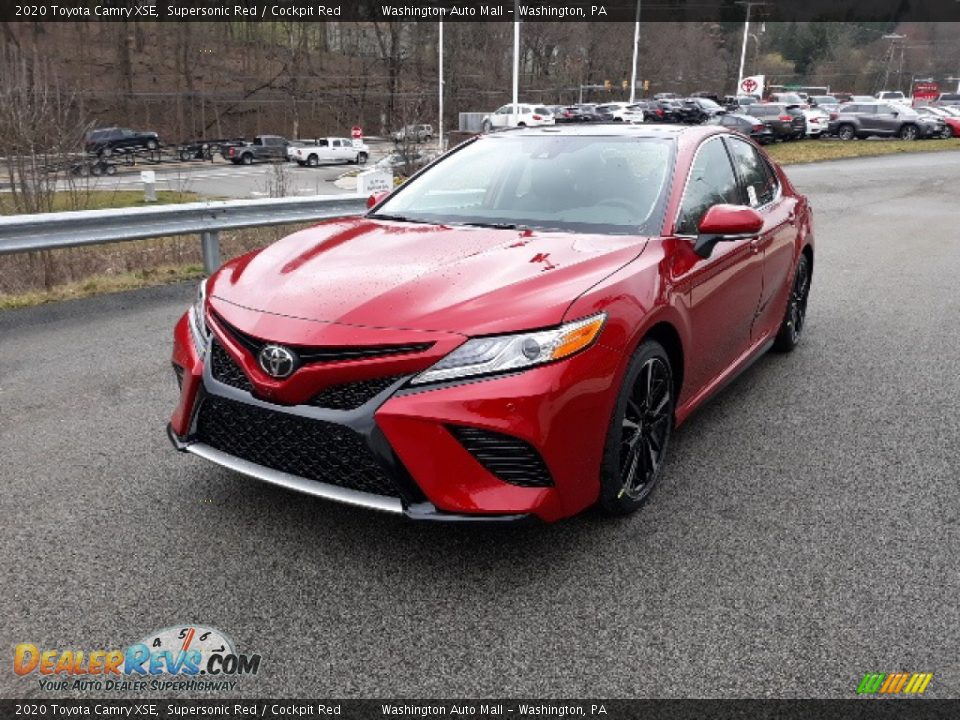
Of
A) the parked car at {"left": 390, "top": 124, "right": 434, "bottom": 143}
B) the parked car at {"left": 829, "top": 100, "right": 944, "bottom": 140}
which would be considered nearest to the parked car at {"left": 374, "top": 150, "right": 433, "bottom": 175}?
the parked car at {"left": 390, "top": 124, "right": 434, "bottom": 143}

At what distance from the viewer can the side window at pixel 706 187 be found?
Answer: 387 cm

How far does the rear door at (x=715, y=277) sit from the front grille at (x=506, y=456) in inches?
48.2

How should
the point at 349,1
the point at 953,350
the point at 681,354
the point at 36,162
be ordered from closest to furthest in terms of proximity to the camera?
1. the point at 681,354
2. the point at 953,350
3. the point at 36,162
4. the point at 349,1

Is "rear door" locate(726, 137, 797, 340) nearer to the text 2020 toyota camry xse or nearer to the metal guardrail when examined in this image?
the text 2020 toyota camry xse

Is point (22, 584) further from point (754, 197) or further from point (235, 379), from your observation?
point (754, 197)

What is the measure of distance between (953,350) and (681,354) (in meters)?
3.57

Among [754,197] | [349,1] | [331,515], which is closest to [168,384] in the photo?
[331,515]

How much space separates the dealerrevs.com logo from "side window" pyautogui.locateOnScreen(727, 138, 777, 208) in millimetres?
3758

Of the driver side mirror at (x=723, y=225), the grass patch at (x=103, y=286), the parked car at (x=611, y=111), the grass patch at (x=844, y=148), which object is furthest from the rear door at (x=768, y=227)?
the parked car at (x=611, y=111)

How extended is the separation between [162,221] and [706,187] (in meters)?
5.47

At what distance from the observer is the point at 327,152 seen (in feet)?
160

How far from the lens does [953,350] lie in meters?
6.00

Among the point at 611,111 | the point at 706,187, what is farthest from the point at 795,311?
the point at 611,111

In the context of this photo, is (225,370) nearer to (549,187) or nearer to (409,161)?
(549,187)
